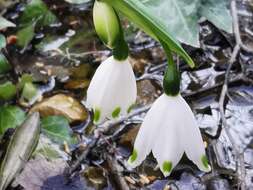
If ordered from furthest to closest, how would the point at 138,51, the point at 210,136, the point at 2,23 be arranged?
the point at 138,51, the point at 2,23, the point at 210,136

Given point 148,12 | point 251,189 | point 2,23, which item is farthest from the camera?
point 2,23

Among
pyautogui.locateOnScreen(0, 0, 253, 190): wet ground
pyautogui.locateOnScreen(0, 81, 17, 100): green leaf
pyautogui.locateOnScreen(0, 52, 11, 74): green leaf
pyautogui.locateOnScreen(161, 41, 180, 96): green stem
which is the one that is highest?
pyautogui.locateOnScreen(161, 41, 180, 96): green stem

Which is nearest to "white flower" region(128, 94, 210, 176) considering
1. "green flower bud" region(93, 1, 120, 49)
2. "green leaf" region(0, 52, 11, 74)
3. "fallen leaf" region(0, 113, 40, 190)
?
"green flower bud" region(93, 1, 120, 49)

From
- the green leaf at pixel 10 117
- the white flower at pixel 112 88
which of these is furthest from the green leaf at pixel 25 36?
the white flower at pixel 112 88

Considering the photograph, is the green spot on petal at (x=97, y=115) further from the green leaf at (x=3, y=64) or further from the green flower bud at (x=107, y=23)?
the green leaf at (x=3, y=64)

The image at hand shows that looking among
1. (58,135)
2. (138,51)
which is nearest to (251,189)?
(58,135)

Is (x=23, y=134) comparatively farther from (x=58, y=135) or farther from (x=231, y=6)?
(x=231, y=6)

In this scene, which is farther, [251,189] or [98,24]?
[251,189]

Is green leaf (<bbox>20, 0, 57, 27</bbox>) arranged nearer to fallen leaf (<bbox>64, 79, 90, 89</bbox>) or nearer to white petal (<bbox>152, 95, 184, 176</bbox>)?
fallen leaf (<bbox>64, 79, 90, 89</bbox>)
